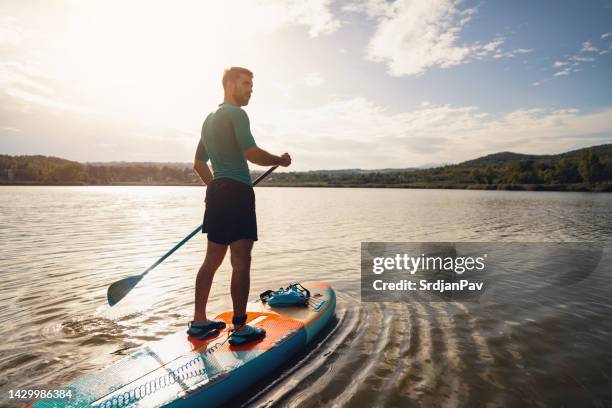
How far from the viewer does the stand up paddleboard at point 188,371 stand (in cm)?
320

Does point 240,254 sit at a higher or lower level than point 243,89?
lower

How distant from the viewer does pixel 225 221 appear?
414 cm

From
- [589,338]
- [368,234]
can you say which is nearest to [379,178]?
[368,234]

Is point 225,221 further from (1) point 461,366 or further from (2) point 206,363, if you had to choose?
(1) point 461,366

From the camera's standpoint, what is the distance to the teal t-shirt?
4102 millimetres

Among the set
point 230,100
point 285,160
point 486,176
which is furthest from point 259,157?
point 486,176

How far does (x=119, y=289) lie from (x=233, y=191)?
2530 mm

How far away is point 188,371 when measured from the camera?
11.9ft

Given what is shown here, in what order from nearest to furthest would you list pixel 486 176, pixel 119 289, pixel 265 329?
1. pixel 265 329
2. pixel 119 289
3. pixel 486 176

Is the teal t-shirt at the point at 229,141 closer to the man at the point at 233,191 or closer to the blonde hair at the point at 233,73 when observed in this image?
the man at the point at 233,191

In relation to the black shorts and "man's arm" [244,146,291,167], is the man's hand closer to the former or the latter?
"man's arm" [244,146,291,167]

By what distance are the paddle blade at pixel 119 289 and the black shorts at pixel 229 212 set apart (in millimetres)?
1813

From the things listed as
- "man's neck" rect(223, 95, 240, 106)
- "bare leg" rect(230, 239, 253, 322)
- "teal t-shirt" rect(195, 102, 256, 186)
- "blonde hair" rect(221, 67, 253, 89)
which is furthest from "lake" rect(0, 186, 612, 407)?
"blonde hair" rect(221, 67, 253, 89)

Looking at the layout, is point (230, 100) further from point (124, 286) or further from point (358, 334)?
point (358, 334)
